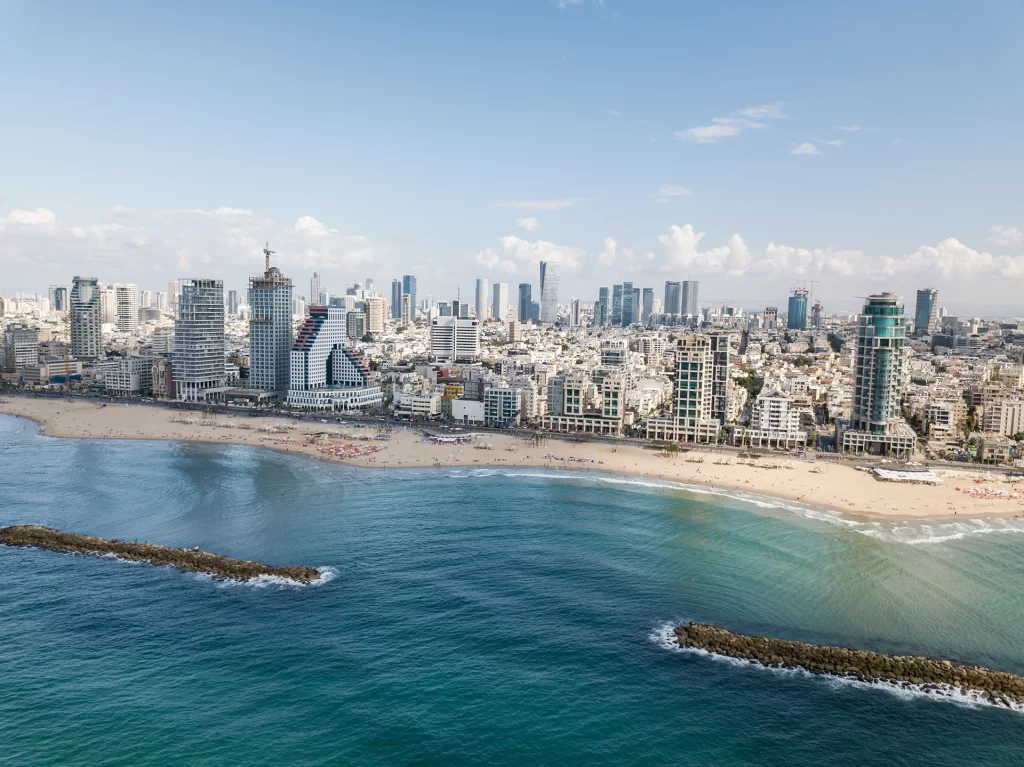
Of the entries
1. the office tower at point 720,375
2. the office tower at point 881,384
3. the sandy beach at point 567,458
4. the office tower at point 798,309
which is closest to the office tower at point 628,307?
the office tower at point 798,309

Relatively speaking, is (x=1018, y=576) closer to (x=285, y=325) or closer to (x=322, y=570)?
(x=322, y=570)

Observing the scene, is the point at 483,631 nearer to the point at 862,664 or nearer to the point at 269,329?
the point at 862,664

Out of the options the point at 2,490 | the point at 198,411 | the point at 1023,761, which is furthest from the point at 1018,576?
the point at 198,411

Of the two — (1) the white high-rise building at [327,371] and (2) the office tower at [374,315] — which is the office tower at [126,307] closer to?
(2) the office tower at [374,315]

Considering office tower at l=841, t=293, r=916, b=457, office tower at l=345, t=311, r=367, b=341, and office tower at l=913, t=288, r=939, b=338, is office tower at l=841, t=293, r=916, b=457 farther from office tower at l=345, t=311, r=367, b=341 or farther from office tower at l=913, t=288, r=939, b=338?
office tower at l=913, t=288, r=939, b=338

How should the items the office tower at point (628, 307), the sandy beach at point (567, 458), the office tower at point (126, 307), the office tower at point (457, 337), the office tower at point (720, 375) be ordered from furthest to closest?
the office tower at point (628, 307)
the office tower at point (126, 307)
the office tower at point (457, 337)
the office tower at point (720, 375)
the sandy beach at point (567, 458)

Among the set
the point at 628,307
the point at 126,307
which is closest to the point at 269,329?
the point at 126,307

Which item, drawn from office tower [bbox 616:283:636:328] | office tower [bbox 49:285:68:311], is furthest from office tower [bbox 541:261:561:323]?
office tower [bbox 49:285:68:311]
